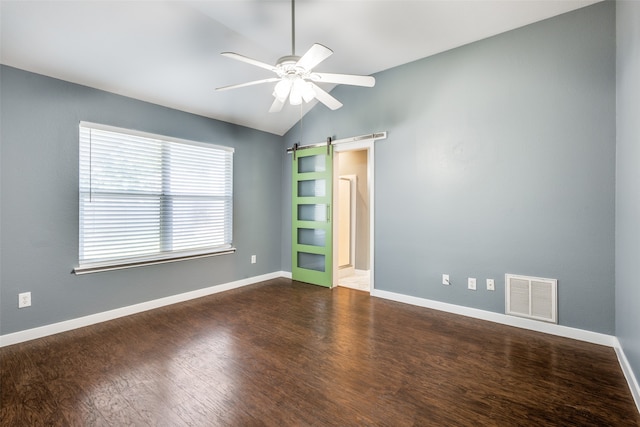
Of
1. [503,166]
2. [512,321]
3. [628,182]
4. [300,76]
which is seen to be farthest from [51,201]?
[628,182]

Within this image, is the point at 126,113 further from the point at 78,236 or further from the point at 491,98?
the point at 491,98

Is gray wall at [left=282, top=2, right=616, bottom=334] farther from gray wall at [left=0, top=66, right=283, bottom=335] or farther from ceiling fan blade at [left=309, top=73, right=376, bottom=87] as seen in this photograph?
gray wall at [left=0, top=66, right=283, bottom=335]

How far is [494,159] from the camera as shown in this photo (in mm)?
3078

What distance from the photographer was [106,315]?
10.3 feet

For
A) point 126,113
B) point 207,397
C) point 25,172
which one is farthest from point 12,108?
point 207,397

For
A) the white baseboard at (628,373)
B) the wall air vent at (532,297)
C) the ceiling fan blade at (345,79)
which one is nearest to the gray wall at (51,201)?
the ceiling fan blade at (345,79)

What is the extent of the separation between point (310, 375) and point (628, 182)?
2.68 m

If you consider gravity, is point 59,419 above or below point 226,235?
below

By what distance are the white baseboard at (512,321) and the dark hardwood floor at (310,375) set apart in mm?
96

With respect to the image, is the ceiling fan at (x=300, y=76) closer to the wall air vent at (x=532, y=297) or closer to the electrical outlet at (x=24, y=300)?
the wall air vent at (x=532, y=297)

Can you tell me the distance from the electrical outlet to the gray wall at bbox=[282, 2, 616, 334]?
371 centimetres

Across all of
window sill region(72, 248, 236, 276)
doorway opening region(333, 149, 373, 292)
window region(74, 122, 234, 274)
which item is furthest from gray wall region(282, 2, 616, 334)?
window sill region(72, 248, 236, 276)

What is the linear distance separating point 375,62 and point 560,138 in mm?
2200

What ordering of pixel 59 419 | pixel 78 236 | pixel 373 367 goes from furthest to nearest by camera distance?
pixel 78 236 → pixel 373 367 → pixel 59 419
